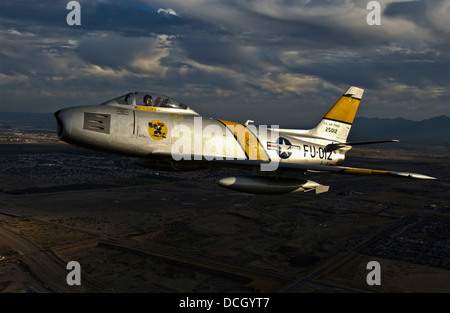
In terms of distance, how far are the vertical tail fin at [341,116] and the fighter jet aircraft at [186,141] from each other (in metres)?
3.62

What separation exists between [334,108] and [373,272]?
114ft

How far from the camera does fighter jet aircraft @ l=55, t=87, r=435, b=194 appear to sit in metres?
15.5

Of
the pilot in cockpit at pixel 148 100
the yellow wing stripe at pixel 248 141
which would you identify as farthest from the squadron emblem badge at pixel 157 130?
the yellow wing stripe at pixel 248 141

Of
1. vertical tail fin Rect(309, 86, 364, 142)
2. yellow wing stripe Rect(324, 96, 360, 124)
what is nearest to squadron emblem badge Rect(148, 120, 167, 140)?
vertical tail fin Rect(309, 86, 364, 142)

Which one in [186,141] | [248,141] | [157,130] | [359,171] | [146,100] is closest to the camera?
[359,171]

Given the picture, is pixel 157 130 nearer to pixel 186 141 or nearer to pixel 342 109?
pixel 186 141

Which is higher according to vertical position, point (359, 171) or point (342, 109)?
point (342, 109)

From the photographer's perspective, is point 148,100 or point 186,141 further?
point 186,141

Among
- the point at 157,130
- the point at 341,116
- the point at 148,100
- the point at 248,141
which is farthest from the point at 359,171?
the point at 148,100

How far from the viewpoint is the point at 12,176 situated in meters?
118

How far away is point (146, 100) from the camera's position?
16891 mm

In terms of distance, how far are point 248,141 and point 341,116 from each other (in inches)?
328
